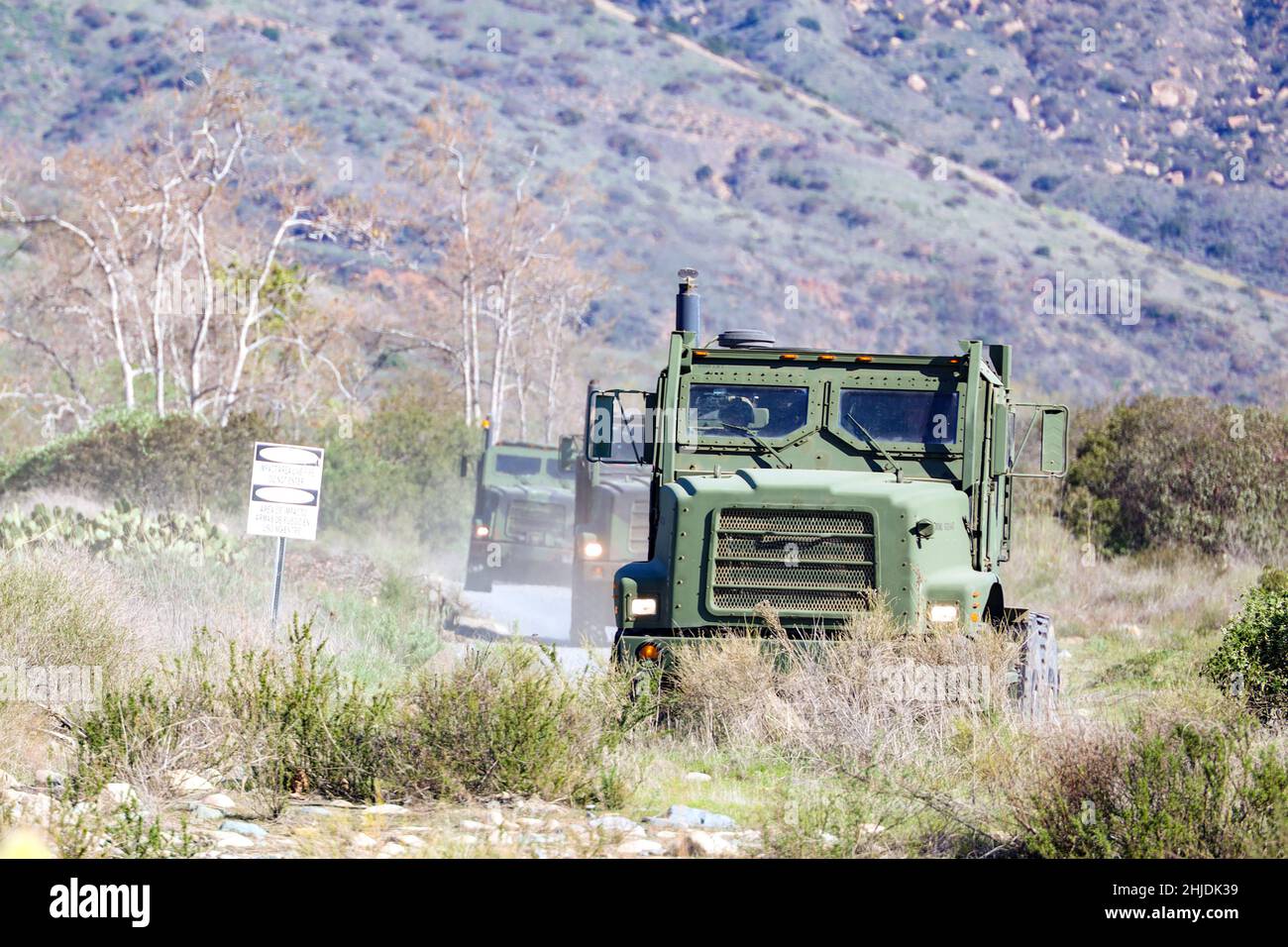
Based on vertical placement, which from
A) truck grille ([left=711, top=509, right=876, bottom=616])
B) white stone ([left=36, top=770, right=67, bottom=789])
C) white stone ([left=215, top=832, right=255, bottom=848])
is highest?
truck grille ([left=711, top=509, right=876, bottom=616])

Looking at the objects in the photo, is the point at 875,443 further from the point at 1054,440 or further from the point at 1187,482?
the point at 1187,482

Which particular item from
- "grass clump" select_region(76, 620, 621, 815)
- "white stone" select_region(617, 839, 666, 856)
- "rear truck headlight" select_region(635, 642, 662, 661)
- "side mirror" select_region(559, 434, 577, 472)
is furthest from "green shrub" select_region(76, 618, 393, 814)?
"side mirror" select_region(559, 434, 577, 472)

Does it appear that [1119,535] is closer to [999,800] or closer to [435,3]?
[999,800]

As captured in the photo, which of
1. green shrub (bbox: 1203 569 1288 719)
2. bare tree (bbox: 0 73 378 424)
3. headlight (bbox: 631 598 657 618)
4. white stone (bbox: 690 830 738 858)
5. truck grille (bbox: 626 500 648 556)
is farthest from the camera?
bare tree (bbox: 0 73 378 424)

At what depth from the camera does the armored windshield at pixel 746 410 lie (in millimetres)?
10961

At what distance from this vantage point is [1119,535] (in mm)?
21734

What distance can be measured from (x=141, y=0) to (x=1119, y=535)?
250 ft

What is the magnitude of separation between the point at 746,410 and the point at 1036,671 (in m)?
2.56

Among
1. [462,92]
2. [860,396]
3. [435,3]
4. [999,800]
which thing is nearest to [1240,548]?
[860,396]

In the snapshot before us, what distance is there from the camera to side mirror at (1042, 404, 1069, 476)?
1062 cm

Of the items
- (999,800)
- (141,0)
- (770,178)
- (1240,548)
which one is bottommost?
(999,800)

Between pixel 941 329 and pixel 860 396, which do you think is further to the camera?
pixel 941 329

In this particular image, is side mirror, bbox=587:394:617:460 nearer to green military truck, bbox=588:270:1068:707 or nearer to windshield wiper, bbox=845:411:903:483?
green military truck, bbox=588:270:1068:707

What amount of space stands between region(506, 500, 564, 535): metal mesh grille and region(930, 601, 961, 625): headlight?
12965mm
